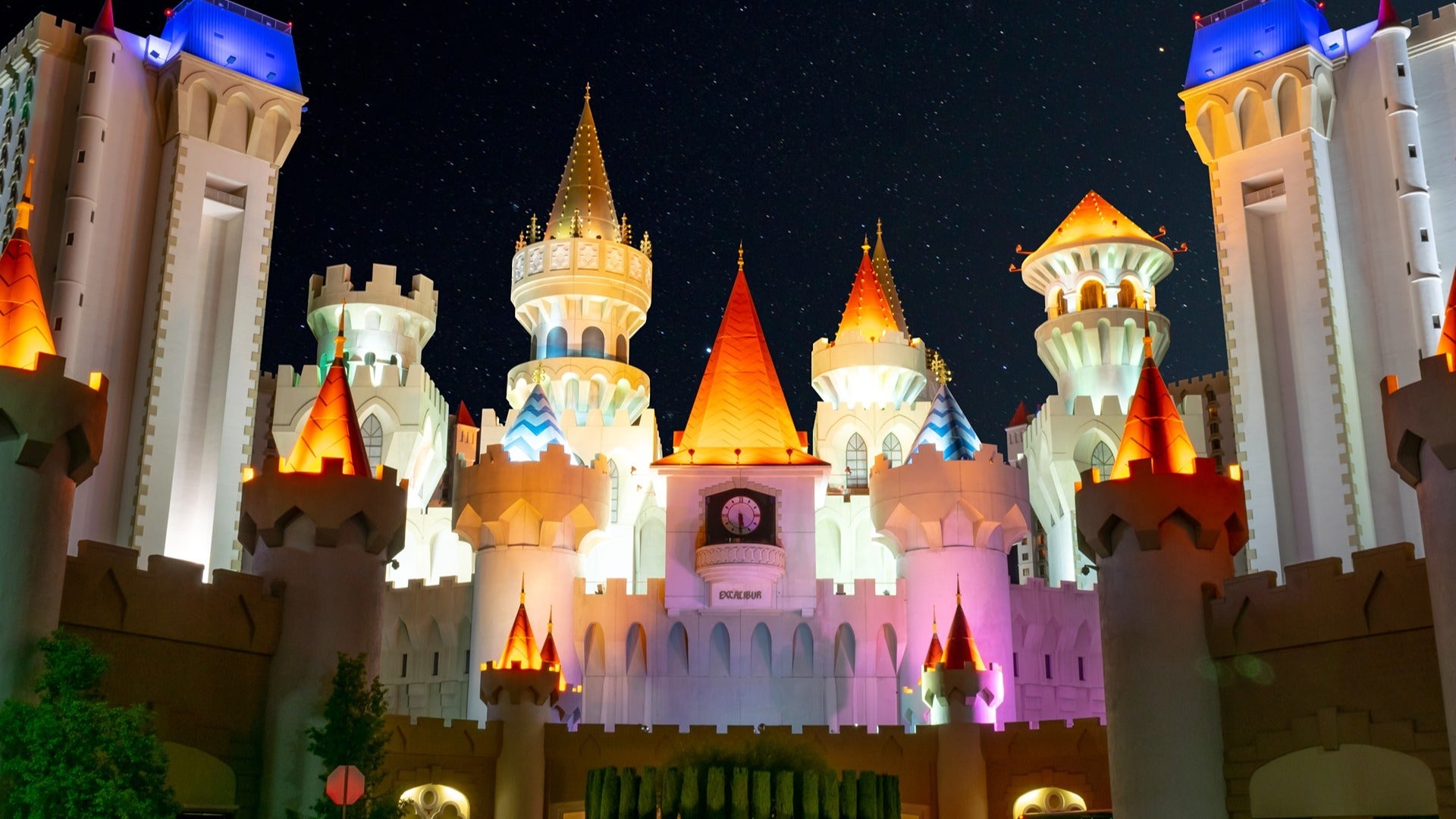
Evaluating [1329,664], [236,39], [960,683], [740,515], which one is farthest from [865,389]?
[1329,664]

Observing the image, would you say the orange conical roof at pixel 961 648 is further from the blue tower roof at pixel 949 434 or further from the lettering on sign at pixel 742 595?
the lettering on sign at pixel 742 595

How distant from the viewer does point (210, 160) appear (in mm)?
32406

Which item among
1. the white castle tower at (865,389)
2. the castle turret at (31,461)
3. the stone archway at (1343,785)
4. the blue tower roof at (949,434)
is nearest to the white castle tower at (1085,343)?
the white castle tower at (865,389)

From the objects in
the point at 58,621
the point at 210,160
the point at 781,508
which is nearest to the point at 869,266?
the point at 781,508

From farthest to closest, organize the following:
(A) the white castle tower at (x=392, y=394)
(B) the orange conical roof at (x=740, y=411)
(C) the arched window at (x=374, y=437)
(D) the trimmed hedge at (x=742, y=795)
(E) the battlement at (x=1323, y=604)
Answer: (C) the arched window at (x=374, y=437) → (A) the white castle tower at (x=392, y=394) → (B) the orange conical roof at (x=740, y=411) → (D) the trimmed hedge at (x=742, y=795) → (E) the battlement at (x=1323, y=604)

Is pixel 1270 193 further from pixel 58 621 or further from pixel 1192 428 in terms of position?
pixel 58 621

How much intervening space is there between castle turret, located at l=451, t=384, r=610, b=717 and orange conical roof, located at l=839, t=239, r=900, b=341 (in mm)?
16589

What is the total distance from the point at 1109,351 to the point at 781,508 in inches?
496

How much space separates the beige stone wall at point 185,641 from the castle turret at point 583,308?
877 inches

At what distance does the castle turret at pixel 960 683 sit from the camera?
2438cm

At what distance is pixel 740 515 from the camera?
3122 centimetres

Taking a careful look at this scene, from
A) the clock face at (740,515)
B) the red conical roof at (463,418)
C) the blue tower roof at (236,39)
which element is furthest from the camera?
the red conical roof at (463,418)

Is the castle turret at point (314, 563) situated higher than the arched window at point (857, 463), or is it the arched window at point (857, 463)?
the arched window at point (857, 463)

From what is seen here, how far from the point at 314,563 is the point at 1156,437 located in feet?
38.2
